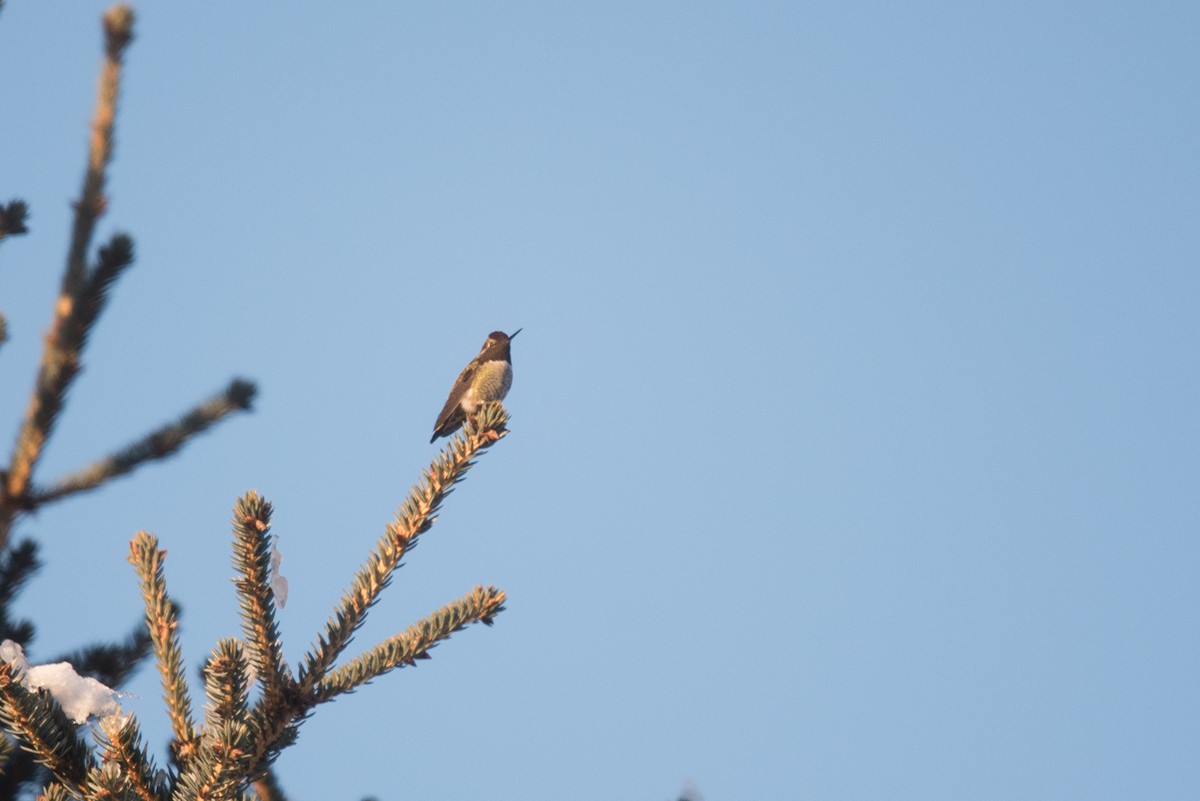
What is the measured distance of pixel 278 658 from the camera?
8.27 ft

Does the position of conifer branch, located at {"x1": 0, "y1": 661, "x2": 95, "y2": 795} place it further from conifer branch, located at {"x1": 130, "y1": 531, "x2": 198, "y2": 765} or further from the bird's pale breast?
the bird's pale breast

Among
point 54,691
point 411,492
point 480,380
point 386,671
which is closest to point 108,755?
point 54,691

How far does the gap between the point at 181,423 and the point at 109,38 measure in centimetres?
146

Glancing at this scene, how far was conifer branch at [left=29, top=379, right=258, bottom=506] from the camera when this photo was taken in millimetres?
4098

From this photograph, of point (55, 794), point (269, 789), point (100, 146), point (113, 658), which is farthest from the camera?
point (113, 658)

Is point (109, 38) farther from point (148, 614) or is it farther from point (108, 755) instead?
point (108, 755)

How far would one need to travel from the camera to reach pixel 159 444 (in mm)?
4359

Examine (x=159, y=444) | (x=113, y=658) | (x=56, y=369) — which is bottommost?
(x=113, y=658)

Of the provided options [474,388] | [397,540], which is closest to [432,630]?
[397,540]

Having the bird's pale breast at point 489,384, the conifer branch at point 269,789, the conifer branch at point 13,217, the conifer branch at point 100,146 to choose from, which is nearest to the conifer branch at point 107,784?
the conifer branch at point 269,789

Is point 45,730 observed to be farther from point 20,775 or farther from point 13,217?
point 13,217

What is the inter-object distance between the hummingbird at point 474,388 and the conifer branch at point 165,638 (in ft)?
18.2

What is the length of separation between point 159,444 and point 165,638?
6.38 ft

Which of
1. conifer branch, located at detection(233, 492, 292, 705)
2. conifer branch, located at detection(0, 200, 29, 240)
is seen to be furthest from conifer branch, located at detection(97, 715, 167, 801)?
conifer branch, located at detection(0, 200, 29, 240)
